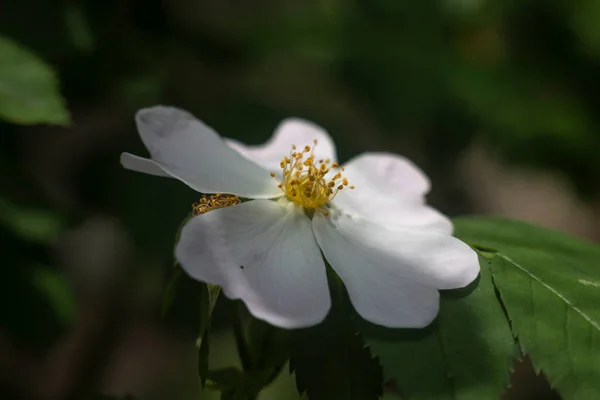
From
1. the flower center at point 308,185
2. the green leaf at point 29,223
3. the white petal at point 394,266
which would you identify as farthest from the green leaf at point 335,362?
the green leaf at point 29,223

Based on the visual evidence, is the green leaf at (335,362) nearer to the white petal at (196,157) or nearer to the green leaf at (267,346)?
the green leaf at (267,346)

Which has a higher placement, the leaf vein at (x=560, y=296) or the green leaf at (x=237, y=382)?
the leaf vein at (x=560, y=296)

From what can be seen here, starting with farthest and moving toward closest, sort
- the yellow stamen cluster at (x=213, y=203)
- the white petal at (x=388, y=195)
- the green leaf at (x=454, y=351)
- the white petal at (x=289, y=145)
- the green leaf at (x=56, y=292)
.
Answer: the green leaf at (x=56, y=292)
the white petal at (x=289, y=145)
the white petal at (x=388, y=195)
the yellow stamen cluster at (x=213, y=203)
the green leaf at (x=454, y=351)

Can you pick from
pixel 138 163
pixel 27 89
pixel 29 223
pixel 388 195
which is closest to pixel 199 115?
pixel 29 223

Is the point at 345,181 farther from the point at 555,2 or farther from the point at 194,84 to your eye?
the point at 555,2

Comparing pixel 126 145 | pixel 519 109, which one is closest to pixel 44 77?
pixel 126 145

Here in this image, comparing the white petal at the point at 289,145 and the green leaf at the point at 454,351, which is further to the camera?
the white petal at the point at 289,145
